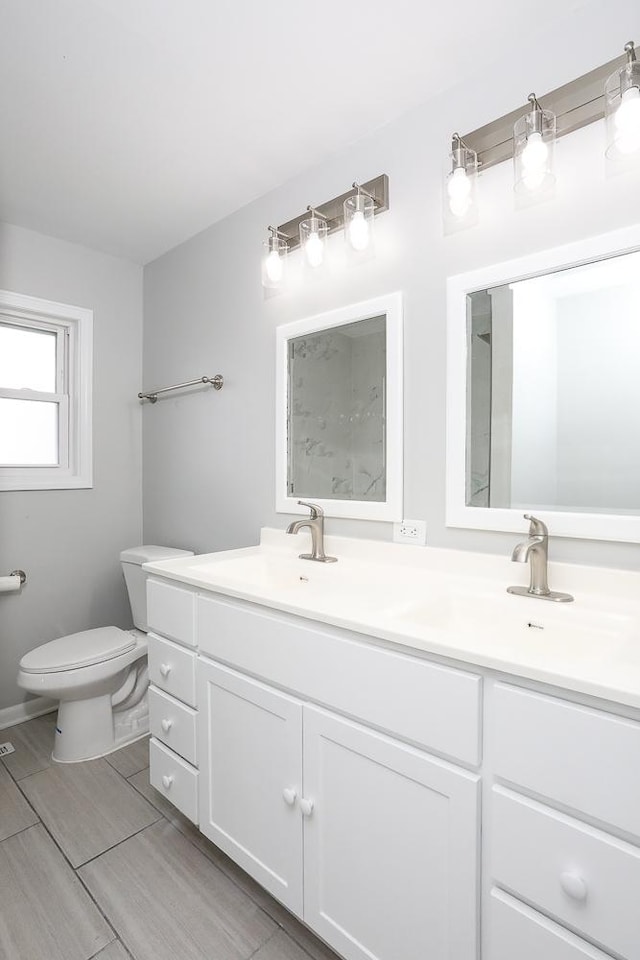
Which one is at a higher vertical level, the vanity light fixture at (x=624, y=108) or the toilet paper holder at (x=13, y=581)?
the vanity light fixture at (x=624, y=108)

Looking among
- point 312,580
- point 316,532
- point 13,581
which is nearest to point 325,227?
point 316,532

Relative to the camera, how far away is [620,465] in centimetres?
121

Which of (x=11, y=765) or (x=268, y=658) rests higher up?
(x=268, y=658)

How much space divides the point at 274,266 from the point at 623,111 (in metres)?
1.15

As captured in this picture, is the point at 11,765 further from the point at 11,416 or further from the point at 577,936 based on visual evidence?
the point at 577,936

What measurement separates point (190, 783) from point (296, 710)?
24.4 inches

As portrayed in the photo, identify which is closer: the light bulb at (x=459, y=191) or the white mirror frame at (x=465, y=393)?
the white mirror frame at (x=465, y=393)

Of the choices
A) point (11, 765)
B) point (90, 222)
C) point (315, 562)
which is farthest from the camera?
point (90, 222)

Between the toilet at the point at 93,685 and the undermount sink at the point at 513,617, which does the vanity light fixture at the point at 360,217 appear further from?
the toilet at the point at 93,685

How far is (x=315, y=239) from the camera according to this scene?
5.79 ft

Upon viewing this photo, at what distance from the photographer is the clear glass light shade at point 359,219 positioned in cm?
162

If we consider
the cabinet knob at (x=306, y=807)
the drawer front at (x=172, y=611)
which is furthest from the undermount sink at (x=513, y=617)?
the drawer front at (x=172, y=611)

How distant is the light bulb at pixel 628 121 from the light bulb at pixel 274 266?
1124 millimetres

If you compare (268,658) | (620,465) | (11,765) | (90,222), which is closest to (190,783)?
(268,658)
